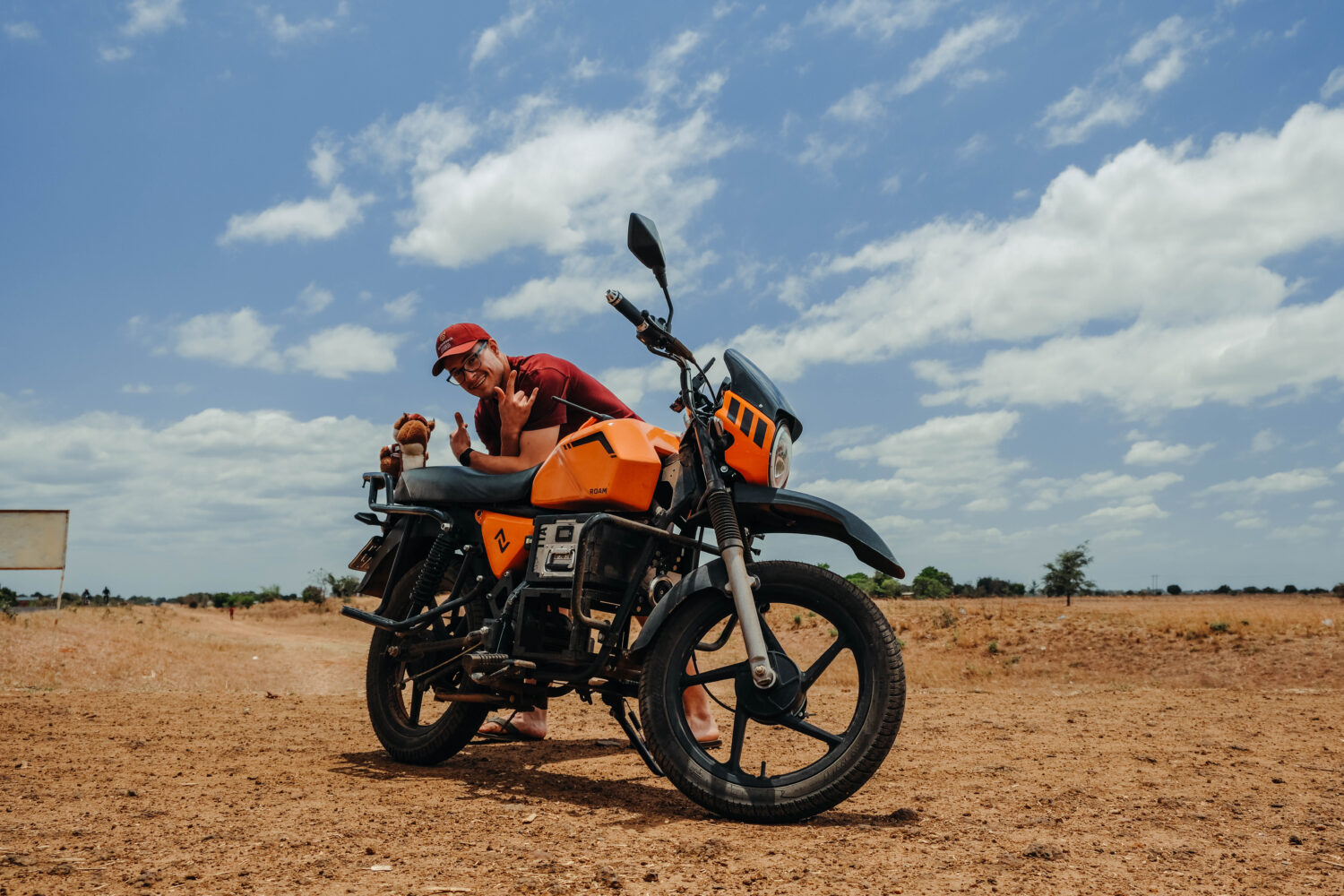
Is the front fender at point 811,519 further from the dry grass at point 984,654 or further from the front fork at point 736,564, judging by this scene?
the dry grass at point 984,654

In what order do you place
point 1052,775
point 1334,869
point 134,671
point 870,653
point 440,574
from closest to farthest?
point 1334,869, point 870,653, point 1052,775, point 440,574, point 134,671

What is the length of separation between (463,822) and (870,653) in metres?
1.65

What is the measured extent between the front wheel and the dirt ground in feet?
0.45

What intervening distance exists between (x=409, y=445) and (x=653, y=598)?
230cm

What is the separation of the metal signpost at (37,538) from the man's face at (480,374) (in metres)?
15.0

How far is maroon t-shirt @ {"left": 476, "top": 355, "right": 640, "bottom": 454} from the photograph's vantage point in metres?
5.11

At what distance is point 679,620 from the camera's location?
12.3ft

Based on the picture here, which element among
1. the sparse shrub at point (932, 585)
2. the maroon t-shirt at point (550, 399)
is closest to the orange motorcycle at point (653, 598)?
the maroon t-shirt at point (550, 399)

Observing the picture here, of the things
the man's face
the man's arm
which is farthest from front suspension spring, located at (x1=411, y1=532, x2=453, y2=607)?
the man's face

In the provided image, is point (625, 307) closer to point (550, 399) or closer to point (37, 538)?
point (550, 399)

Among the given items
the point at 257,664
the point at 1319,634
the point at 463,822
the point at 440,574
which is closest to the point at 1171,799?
the point at 463,822

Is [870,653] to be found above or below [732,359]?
below

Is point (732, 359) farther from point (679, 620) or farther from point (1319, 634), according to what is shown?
point (1319, 634)

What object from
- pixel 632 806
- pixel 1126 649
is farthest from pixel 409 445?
pixel 1126 649
